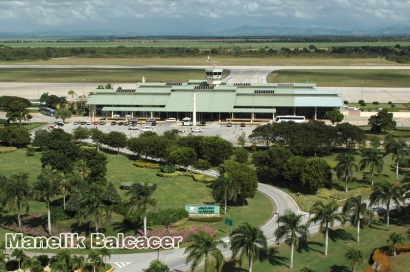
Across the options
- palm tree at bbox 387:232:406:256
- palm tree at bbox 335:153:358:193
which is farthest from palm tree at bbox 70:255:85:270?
palm tree at bbox 335:153:358:193

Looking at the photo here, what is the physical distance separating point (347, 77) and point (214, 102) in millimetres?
81784

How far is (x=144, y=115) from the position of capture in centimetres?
11444

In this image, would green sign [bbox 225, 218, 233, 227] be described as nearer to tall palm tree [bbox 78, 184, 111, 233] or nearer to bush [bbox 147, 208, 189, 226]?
bush [bbox 147, 208, 189, 226]

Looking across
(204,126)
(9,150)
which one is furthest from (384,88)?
(9,150)

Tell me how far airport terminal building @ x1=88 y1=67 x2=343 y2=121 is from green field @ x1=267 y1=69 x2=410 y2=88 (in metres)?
44.7

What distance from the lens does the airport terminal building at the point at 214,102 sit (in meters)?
110

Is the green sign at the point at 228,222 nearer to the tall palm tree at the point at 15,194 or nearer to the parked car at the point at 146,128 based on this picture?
the tall palm tree at the point at 15,194

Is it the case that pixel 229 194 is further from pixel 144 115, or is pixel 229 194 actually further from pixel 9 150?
pixel 144 115

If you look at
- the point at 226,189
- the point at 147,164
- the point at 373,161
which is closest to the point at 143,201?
the point at 226,189

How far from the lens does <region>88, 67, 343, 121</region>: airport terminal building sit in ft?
360

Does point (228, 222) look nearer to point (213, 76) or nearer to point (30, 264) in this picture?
point (30, 264)

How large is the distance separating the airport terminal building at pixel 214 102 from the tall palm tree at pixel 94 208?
59923 millimetres

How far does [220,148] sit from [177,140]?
289 inches

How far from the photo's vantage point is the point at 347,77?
179m
